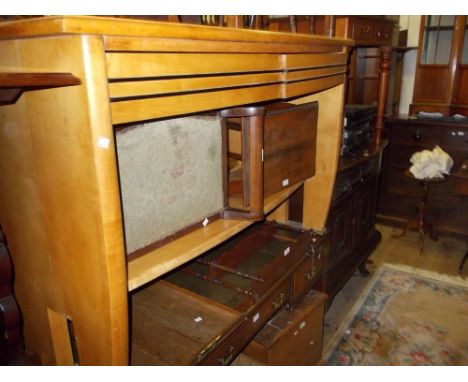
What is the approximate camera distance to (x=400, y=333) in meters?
2.42

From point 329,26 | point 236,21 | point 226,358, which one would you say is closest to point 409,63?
point 329,26

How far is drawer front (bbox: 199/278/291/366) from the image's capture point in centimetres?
116

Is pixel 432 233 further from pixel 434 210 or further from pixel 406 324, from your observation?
pixel 406 324

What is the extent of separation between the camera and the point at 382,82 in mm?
2877

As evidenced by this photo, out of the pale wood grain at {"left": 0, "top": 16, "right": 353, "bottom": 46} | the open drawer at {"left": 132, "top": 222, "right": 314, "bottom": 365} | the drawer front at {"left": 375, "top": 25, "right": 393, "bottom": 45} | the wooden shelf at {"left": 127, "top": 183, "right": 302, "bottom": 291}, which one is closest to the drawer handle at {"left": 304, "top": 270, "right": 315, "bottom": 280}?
the open drawer at {"left": 132, "top": 222, "right": 314, "bottom": 365}

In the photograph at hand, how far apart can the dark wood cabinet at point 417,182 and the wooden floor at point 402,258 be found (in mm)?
148

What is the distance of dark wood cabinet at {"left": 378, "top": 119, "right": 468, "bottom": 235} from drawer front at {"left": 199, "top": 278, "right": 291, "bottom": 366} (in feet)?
8.68

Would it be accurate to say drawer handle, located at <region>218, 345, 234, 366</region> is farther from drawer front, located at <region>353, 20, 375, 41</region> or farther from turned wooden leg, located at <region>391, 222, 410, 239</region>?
turned wooden leg, located at <region>391, 222, 410, 239</region>

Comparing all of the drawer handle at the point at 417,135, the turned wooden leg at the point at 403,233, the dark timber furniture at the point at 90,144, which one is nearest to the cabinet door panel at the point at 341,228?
the turned wooden leg at the point at 403,233

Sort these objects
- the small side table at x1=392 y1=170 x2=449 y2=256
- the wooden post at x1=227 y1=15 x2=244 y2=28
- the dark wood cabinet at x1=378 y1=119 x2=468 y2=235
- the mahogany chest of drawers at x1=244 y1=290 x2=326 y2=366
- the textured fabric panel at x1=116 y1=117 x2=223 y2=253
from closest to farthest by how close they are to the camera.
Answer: the textured fabric panel at x1=116 y1=117 x2=223 y2=253 < the wooden post at x1=227 y1=15 x2=244 y2=28 < the mahogany chest of drawers at x1=244 y1=290 x2=326 y2=366 < the small side table at x1=392 y1=170 x2=449 y2=256 < the dark wood cabinet at x1=378 y1=119 x2=468 y2=235

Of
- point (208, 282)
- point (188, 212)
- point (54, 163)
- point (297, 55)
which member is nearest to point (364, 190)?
point (208, 282)

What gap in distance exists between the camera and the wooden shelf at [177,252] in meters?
0.83

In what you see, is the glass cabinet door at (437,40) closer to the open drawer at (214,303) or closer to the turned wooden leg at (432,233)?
the turned wooden leg at (432,233)

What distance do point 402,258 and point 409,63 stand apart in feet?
6.51
